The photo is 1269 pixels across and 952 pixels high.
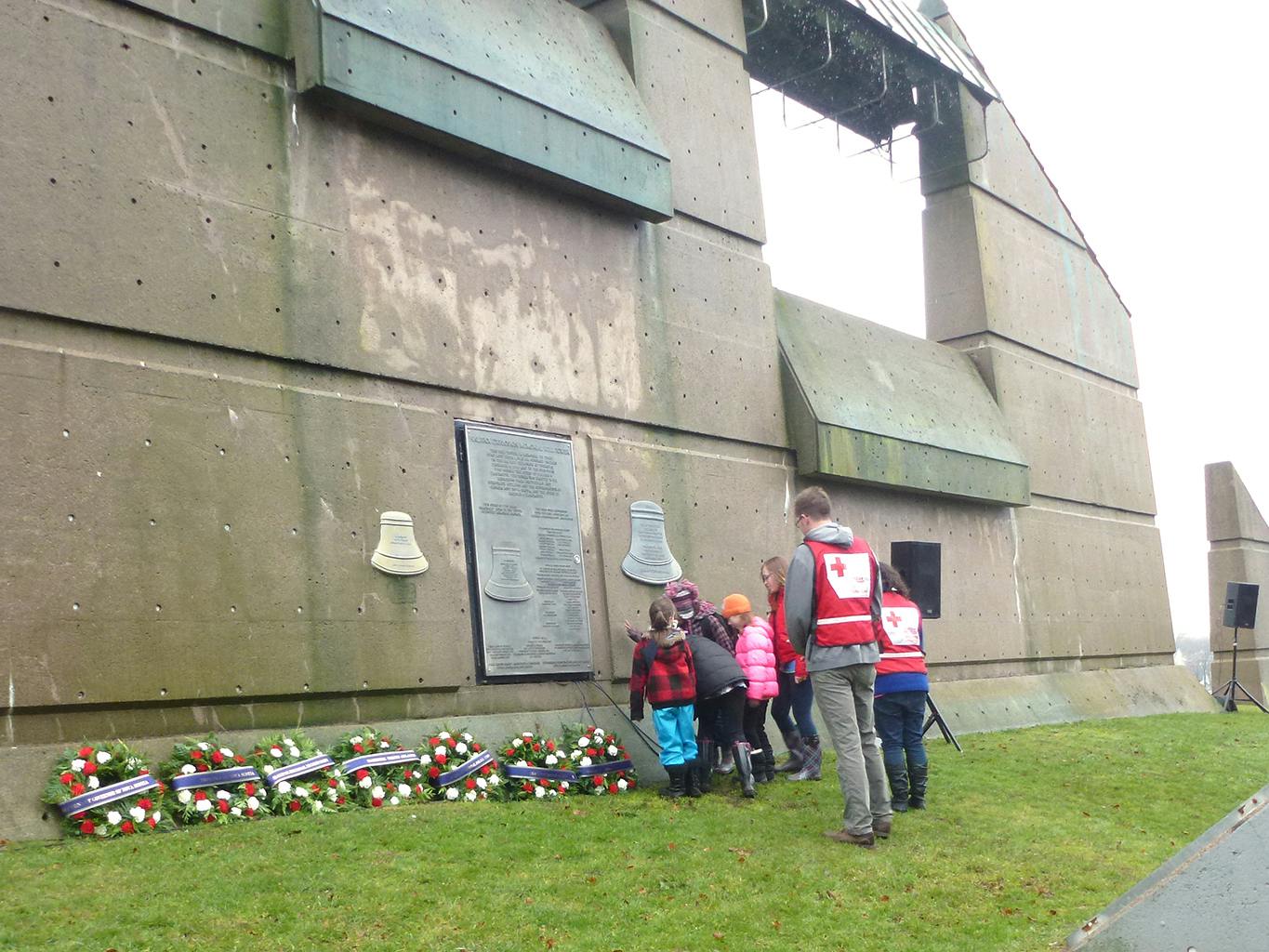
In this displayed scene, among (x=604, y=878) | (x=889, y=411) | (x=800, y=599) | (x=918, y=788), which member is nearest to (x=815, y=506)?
(x=800, y=599)

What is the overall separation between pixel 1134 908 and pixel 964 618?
11.6 metres

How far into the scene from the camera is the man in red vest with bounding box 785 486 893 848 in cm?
809

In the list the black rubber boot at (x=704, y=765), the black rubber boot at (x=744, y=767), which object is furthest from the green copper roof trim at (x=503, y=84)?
the black rubber boot at (x=744, y=767)

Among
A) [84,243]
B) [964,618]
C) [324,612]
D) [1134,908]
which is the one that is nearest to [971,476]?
[964,618]

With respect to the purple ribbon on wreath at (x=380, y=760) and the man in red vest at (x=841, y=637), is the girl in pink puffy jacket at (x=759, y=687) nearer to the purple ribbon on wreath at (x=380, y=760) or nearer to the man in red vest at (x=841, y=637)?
the man in red vest at (x=841, y=637)

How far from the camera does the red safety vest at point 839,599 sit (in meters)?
8.13

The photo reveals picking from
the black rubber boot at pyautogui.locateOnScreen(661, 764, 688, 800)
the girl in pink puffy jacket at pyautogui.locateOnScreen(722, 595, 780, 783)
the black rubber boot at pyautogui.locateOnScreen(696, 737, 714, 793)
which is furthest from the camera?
the girl in pink puffy jacket at pyautogui.locateOnScreen(722, 595, 780, 783)

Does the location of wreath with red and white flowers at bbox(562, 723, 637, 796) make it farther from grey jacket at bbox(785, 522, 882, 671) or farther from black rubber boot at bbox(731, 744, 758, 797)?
grey jacket at bbox(785, 522, 882, 671)

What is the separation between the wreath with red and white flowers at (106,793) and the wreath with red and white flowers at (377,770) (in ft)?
4.04

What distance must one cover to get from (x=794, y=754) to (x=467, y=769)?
9.10 ft

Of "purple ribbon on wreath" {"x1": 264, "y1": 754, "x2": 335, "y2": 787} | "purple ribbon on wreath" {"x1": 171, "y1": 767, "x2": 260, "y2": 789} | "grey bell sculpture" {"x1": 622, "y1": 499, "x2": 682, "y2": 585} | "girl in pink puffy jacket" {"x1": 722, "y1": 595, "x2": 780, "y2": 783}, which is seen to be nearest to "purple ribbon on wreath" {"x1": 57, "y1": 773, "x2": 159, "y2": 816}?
"purple ribbon on wreath" {"x1": 171, "y1": 767, "x2": 260, "y2": 789}

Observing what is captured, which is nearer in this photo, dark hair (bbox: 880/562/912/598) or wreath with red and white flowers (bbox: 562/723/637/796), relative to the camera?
dark hair (bbox: 880/562/912/598)

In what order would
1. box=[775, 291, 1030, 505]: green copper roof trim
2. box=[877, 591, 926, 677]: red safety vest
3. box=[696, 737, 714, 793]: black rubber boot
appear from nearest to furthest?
box=[877, 591, 926, 677]: red safety vest < box=[696, 737, 714, 793]: black rubber boot < box=[775, 291, 1030, 505]: green copper roof trim

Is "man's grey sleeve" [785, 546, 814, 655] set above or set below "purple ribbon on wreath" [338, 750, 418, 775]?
above
